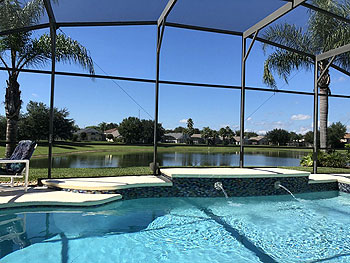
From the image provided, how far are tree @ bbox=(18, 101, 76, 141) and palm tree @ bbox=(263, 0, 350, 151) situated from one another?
24.5m

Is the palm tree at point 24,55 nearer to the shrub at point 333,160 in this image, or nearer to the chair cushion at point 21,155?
the chair cushion at point 21,155

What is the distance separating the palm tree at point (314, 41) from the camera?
9109mm

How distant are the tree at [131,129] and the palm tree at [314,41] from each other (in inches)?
1361

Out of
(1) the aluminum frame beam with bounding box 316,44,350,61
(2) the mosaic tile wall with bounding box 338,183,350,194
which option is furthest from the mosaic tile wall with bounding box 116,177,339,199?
(1) the aluminum frame beam with bounding box 316,44,350,61

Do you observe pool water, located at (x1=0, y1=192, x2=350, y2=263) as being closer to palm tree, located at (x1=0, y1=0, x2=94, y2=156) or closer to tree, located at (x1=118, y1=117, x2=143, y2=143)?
palm tree, located at (x1=0, y1=0, x2=94, y2=156)

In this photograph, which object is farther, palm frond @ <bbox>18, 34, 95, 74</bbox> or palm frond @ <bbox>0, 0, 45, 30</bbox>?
palm frond @ <bbox>18, 34, 95, 74</bbox>

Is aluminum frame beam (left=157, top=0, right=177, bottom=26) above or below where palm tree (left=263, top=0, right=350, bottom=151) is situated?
below

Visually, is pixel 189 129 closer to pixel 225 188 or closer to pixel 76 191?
pixel 225 188

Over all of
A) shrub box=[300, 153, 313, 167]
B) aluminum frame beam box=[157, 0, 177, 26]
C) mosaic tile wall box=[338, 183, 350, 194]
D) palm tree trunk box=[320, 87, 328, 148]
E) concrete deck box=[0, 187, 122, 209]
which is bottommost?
mosaic tile wall box=[338, 183, 350, 194]

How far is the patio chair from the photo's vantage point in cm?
422

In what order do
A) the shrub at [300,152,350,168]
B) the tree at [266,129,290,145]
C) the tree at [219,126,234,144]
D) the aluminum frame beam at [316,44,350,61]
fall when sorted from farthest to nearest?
1. the tree at [219,126,234,144]
2. the tree at [266,129,290,145]
3. the shrub at [300,152,350,168]
4. the aluminum frame beam at [316,44,350,61]

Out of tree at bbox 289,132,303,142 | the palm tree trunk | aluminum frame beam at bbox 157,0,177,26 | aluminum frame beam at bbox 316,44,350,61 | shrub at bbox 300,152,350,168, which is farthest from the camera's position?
tree at bbox 289,132,303,142

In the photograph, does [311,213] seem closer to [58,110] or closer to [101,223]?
[101,223]

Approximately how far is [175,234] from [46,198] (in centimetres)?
213
